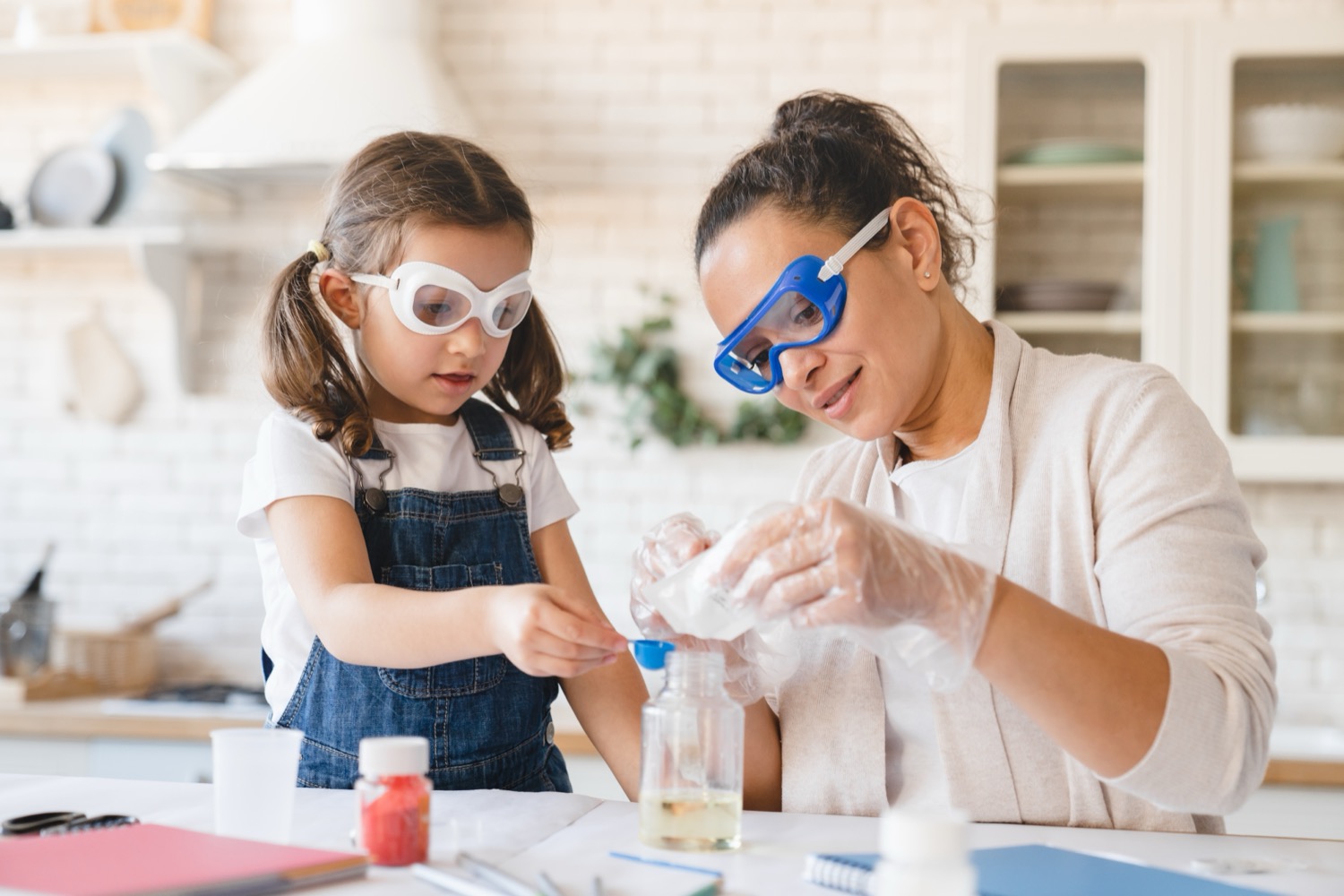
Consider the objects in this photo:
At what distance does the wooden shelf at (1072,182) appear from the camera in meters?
3.25

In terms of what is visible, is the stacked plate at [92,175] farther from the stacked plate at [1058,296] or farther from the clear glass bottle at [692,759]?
the clear glass bottle at [692,759]

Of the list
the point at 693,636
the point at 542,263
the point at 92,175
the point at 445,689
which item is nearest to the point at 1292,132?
the point at 542,263

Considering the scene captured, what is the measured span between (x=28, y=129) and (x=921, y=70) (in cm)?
262

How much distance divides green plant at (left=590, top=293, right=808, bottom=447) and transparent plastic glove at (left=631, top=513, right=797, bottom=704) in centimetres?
187

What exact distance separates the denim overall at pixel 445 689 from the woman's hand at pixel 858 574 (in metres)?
0.59

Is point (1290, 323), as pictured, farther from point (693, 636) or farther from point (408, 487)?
point (408, 487)

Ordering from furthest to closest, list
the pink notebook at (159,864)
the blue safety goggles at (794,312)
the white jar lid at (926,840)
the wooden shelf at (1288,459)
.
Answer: the wooden shelf at (1288,459)
the blue safety goggles at (794,312)
the pink notebook at (159,864)
the white jar lid at (926,840)

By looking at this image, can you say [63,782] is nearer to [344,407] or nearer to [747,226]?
[344,407]

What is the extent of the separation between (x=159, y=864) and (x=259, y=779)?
0.15 metres

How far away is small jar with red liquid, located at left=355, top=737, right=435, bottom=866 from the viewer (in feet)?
3.64

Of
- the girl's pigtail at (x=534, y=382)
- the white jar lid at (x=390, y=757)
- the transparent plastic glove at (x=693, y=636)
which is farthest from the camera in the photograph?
the girl's pigtail at (x=534, y=382)

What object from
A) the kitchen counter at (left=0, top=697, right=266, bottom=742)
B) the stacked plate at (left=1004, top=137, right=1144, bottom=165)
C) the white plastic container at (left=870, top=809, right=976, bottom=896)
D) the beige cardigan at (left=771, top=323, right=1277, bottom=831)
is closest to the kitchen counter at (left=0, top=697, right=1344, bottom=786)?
the kitchen counter at (left=0, top=697, right=266, bottom=742)

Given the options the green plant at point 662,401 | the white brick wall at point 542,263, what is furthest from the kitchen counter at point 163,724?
the green plant at point 662,401

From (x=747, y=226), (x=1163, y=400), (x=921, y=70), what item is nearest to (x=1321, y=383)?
(x=921, y=70)
